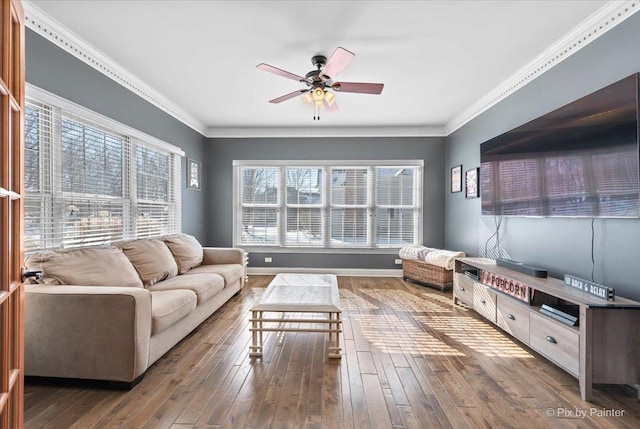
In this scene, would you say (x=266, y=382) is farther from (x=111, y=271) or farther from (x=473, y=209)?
(x=473, y=209)

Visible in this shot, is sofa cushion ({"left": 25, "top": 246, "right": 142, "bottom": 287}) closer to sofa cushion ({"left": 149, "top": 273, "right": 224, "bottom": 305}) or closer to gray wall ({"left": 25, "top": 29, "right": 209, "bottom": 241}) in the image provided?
sofa cushion ({"left": 149, "top": 273, "right": 224, "bottom": 305})

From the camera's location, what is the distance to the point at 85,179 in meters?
2.76

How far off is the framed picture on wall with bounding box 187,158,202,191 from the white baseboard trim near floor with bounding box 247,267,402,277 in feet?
5.65

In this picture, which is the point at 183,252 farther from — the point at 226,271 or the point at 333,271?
the point at 333,271

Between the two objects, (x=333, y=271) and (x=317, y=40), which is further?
(x=333, y=271)

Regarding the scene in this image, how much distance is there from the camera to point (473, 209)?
422 cm

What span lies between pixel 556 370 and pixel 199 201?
5.06 m

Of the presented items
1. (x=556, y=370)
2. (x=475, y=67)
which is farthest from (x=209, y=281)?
(x=475, y=67)

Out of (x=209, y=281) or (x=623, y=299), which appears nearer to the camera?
(x=623, y=299)

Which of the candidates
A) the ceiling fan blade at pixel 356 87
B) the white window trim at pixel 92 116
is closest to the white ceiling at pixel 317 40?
the ceiling fan blade at pixel 356 87

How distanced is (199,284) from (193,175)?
2539mm

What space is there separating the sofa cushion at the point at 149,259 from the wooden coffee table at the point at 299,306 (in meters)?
1.18

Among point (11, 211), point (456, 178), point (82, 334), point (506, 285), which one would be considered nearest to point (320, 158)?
Answer: point (456, 178)

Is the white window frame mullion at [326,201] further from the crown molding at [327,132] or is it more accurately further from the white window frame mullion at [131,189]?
the white window frame mullion at [131,189]
